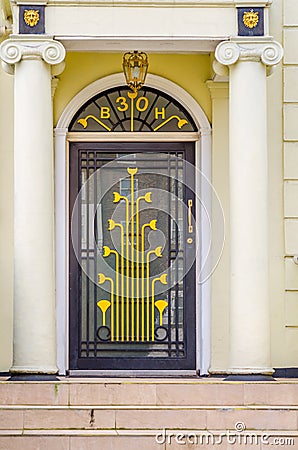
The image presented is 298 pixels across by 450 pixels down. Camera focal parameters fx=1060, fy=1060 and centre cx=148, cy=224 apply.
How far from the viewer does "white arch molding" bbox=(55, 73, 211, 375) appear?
1167 centimetres

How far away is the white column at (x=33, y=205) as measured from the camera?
10.1 metres

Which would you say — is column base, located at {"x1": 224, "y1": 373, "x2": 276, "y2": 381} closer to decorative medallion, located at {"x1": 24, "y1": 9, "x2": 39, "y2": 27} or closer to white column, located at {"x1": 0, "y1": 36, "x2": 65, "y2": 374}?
white column, located at {"x1": 0, "y1": 36, "x2": 65, "y2": 374}

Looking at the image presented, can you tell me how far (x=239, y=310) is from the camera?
1024 centimetres

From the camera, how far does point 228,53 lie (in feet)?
34.0

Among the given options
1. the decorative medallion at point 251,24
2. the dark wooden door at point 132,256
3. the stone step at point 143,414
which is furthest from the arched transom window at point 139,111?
the stone step at point 143,414

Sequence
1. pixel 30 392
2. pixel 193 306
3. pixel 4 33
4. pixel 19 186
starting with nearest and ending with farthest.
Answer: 1. pixel 30 392
2. pixel 19 186
3. pixel 4 33
4. pixel 193 306

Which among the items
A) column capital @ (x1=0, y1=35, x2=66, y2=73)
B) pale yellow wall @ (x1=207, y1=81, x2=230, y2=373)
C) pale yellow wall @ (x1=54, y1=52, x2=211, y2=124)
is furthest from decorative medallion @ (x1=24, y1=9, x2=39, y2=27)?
pale yellow wall @ (x1=207, y1=81, x2=230, y2=373)

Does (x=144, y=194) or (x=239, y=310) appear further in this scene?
(x=144, y=194)

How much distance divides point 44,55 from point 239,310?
3.11m

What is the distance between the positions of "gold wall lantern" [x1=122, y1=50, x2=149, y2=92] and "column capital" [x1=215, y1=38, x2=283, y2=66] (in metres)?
1.18

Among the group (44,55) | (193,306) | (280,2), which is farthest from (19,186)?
(280,2)

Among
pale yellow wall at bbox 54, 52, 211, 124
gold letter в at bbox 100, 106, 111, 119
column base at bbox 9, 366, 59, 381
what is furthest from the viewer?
gold letter в at bbox 100, 106, 111, 119

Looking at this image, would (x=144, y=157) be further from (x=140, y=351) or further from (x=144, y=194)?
(x=140, y=351)

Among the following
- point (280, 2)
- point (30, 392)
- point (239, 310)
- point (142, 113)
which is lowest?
point (30, 392)
